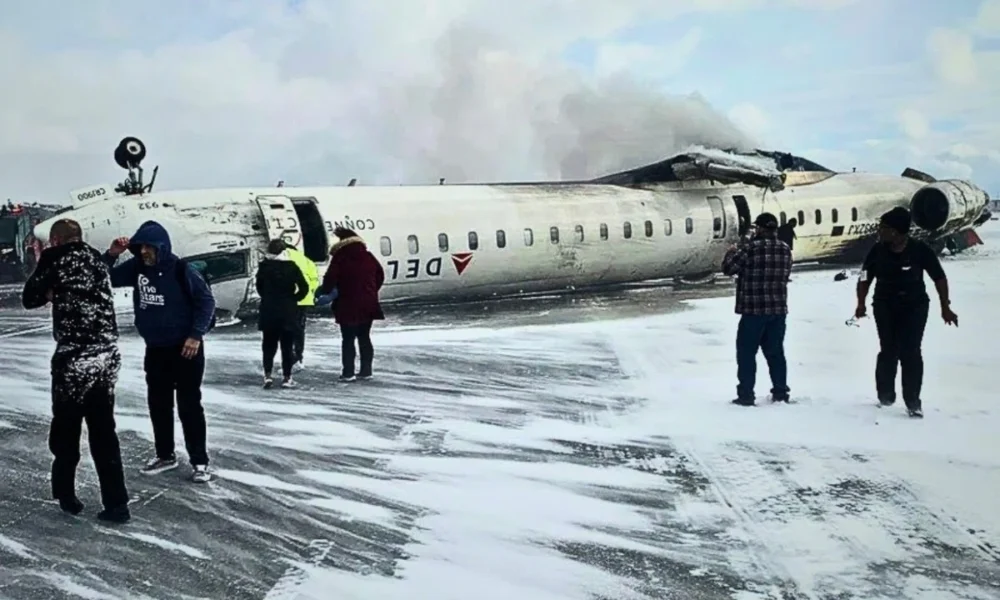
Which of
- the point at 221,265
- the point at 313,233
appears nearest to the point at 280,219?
the point at 313,233

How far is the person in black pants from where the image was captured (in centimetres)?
730

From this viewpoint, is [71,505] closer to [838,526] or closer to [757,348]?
[838,526]

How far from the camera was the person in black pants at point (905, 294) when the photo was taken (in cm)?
730

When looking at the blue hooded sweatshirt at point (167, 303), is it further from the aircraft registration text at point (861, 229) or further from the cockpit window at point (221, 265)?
the aircraft registration text at point (861, 229)

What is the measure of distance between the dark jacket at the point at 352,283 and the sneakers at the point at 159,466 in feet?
11.0

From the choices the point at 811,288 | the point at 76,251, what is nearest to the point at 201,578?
the point at 76,251

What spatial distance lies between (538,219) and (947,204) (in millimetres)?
10565

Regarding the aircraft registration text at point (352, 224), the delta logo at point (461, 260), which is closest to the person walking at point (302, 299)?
the aircraft registration text at point (352, 224)

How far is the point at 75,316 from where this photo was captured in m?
5.07

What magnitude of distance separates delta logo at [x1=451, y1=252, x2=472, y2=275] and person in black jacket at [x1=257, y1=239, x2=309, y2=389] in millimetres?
6299

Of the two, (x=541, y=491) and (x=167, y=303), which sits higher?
(x=167, y=303)

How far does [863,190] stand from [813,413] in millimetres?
14336

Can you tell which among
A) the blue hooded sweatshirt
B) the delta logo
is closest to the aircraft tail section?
the delta logo

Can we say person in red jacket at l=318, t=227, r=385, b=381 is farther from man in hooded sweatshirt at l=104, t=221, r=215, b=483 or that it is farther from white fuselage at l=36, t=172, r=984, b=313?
white fuselage at l=36, t=172, r=984, b=313
